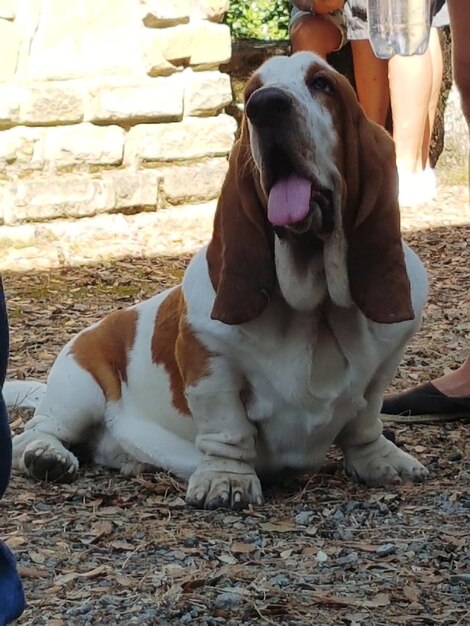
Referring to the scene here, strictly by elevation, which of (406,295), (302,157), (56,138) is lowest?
(56,138)

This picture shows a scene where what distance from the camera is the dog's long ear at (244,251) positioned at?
340 centimetres

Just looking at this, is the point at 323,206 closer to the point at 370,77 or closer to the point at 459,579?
the point at 459,579

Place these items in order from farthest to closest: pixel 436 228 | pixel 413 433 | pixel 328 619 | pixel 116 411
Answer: pixel 436 228 → pixel 413 433 → pixel 116 411 → pixel 328 619

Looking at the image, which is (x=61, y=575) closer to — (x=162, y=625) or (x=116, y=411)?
(x=162, y=625)

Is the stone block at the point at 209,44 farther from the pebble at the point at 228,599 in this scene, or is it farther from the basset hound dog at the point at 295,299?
the pebble at the point at 228,599

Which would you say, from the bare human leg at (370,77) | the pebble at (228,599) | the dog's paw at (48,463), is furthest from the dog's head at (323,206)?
the bare human leg at (370,77)

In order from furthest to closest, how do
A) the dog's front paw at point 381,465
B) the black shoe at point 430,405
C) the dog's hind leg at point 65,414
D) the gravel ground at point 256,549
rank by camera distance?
the black shoe at point 430,405
the dog's hind leg at point 65,414
the dog's front paw at point 381,465
the gravel ground at point 256,549

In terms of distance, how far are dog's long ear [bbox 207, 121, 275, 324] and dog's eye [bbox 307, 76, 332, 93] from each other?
Result: 206mm

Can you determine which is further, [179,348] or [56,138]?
[56,138]

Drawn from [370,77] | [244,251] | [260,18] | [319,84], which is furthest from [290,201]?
[260,18]

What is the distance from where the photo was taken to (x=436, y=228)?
7.95 m

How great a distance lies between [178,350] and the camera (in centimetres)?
364

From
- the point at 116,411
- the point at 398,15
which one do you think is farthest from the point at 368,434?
the point at 398,15

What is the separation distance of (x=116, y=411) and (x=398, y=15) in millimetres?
2948
